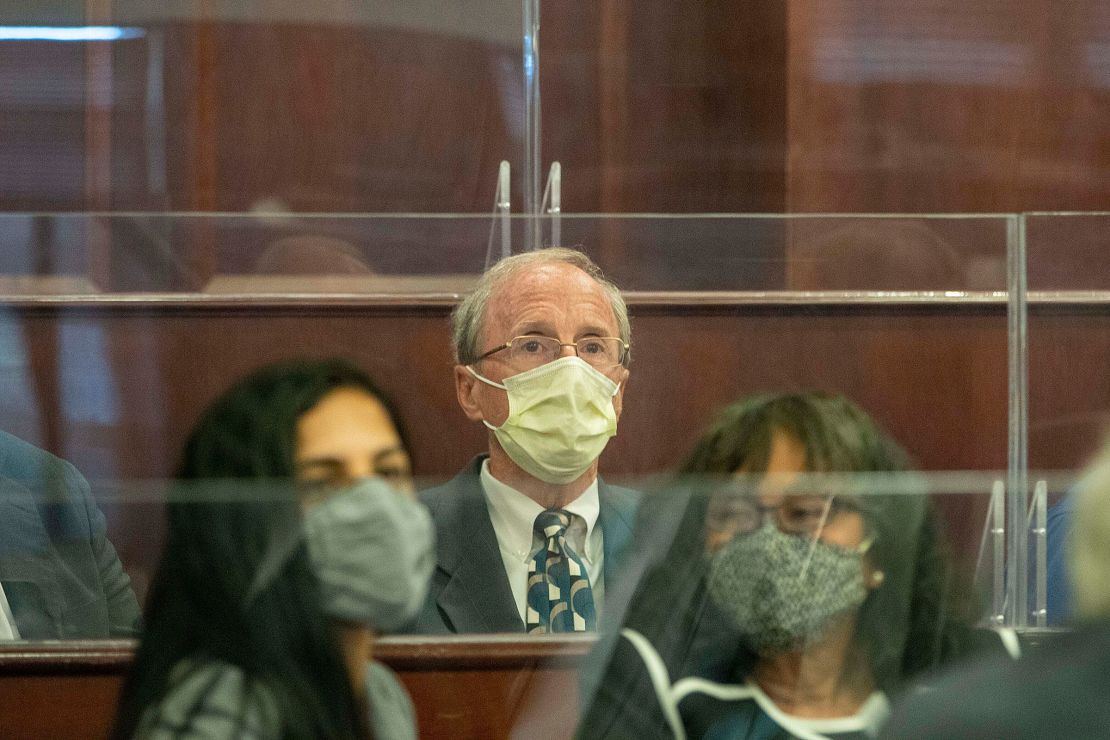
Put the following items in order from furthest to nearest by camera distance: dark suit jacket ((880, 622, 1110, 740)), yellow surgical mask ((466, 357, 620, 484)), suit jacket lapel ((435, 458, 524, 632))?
1. yellow surgical mask ((466, 357, 620, 484))
2. suit jacket lapel ((435, 458, 524, 632))
3. dark suit jacket ((880, 622, 1110, 740))

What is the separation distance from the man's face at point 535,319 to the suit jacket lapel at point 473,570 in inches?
9.7

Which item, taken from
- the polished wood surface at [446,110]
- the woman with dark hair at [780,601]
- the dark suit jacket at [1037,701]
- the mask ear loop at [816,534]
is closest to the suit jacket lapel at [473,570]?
the woman with dark hair at [780,601]

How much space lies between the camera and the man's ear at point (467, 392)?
139 cm

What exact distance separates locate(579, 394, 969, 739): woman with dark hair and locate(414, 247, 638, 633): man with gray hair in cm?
8

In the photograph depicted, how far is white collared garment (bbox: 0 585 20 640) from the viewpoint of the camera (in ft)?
3.72

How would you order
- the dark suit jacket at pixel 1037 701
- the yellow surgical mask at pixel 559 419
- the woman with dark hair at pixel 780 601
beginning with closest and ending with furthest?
the dark suit jacket at pixel 1037 701 < the woman with dark hair at pixel 780 601 < the yellow surgical mask at pixel 559 419

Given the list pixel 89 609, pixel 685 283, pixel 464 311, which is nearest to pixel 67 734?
pixel 89 609

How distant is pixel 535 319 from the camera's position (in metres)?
1.42

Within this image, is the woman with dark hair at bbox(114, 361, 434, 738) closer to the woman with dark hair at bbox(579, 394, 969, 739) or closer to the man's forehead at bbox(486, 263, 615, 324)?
the woman with dark hair at bbox(579, 394, 969, 739)

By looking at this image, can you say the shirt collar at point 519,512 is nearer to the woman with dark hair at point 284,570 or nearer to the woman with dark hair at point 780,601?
the woman with dark hair at point 780,601

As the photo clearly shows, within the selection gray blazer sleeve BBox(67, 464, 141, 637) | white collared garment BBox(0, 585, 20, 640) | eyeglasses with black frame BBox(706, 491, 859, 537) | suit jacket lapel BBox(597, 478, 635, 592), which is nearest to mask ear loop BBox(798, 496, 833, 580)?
eyeglasses with black frame BBox(706, 491, 859, 537)

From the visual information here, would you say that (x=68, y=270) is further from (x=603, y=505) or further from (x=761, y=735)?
(x=761, y=735)

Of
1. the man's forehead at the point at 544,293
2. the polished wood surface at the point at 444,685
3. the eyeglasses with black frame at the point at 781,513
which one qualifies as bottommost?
the polished wood surface at the point at 444,685

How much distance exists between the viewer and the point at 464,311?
59.1 inches
